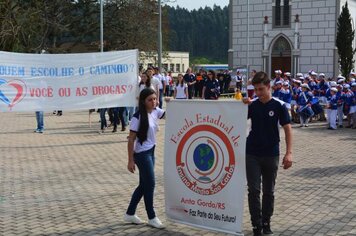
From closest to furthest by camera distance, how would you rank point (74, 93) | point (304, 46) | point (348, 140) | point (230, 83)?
point (74, 93) < point (348, 140) < point (230, 83) < point (304, 46)

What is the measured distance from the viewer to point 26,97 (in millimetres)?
12141

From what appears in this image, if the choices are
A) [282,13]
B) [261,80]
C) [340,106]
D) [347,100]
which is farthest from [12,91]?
[282,13]

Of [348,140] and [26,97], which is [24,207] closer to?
[26,97]

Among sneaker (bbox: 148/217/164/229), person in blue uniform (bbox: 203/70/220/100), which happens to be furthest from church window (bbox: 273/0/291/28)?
sneaker (bbox: 148/217/164/229)

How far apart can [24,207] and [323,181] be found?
5.42 meters

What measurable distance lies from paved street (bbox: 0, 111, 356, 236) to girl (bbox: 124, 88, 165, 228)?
0.43 metres

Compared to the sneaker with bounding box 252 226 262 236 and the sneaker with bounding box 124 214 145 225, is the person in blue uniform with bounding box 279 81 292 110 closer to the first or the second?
the sneaker with bounding box 124 214 145 225

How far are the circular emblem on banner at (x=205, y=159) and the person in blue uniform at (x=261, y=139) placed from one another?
1.04ft

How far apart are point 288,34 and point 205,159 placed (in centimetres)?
4220

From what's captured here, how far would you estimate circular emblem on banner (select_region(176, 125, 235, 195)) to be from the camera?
6.62 meters

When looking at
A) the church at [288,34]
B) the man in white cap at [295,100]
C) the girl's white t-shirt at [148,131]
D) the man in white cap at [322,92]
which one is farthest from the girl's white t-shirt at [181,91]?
the church at [288,34]

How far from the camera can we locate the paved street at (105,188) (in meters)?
7.32

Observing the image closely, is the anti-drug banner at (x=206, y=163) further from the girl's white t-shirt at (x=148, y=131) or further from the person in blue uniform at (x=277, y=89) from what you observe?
the person in blue uniform at (x=277, y=89)

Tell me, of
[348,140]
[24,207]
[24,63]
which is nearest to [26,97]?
[24,63]
